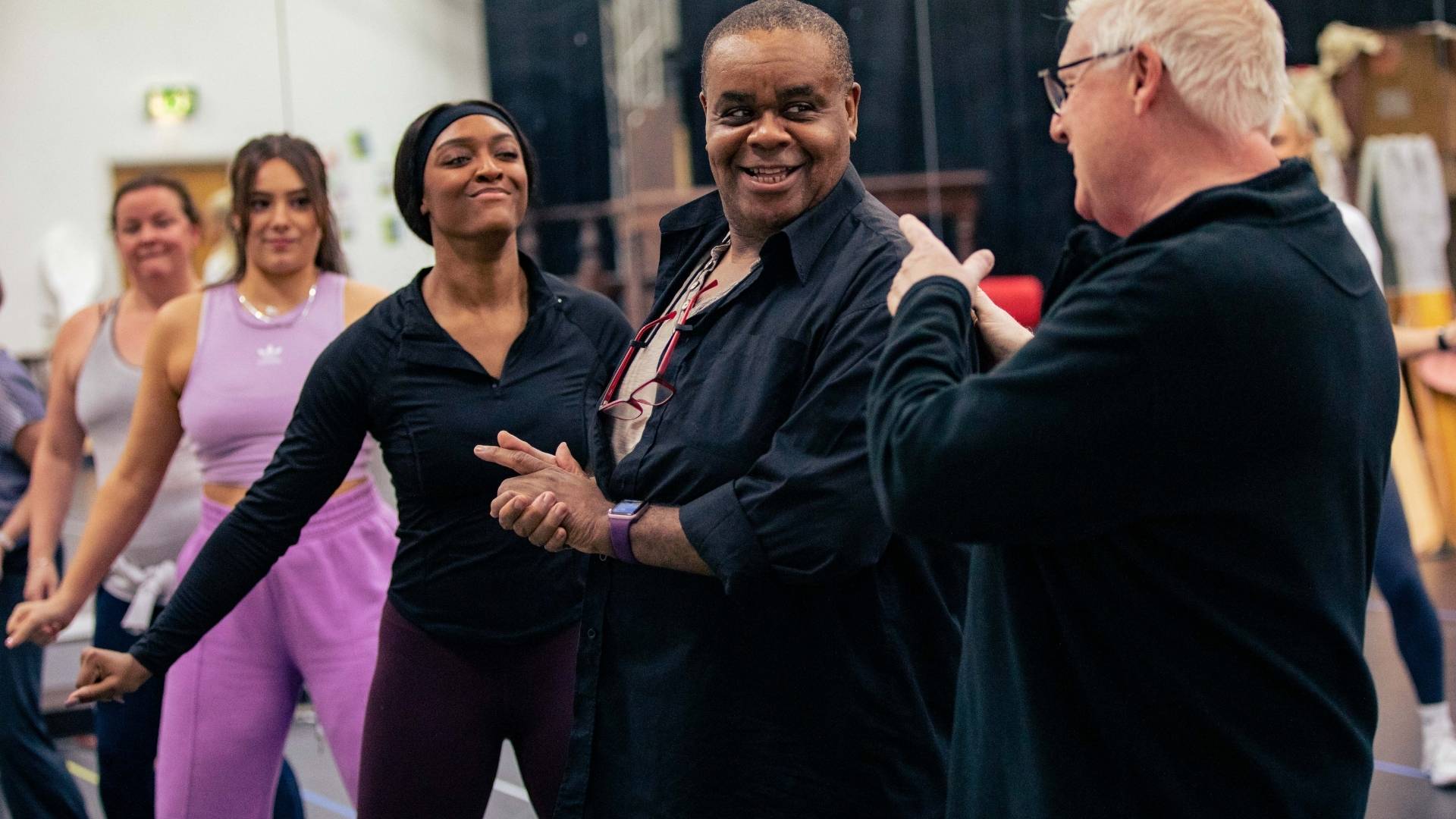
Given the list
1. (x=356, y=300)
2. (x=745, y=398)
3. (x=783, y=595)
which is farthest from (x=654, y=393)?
(x=356, y=300)

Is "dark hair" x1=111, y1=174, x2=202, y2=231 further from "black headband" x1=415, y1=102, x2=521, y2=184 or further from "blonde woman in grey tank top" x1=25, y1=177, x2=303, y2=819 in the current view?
"black headband" x1=415, y1=102, x2=521, y2=184

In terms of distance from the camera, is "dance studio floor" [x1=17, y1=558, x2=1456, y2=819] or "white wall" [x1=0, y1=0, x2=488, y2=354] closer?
"dance studio floor" [x1=17, y1=558, x2=1456, y2=819]

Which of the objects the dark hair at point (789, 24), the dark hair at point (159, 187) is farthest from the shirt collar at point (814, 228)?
the dark hair at point (159, 187)

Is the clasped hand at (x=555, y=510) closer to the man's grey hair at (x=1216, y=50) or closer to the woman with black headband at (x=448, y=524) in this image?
the woman with black headband at (x=448, y=524)

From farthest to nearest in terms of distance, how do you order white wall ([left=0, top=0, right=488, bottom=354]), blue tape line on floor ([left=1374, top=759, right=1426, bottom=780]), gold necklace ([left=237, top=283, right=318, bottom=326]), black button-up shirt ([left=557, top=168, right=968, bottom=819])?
1. white wall ([left=0, top=0, right=488, bottom=354])
2. blue tape line on floor ([left=1374, top=759, right=1426, bottom=780])
3. gold necklace ([left=237, top=283, right=318, bottom=326])
4. black button-up shirt ([left=557, top=168, right=968, bottom=819])

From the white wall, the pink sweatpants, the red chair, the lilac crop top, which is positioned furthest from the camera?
the red chair

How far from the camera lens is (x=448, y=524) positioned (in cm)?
218

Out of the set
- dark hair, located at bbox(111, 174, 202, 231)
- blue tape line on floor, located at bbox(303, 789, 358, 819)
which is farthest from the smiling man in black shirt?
blue tape line on floor, located at bbox(303, 789, 358, 819)

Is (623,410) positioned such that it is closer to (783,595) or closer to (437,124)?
(783,595)

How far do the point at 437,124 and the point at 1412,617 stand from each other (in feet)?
8.39

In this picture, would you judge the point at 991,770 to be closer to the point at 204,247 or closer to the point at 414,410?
the point at 414,410

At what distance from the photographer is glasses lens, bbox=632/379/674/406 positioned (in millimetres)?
1663

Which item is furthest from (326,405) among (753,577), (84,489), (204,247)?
(84,489)

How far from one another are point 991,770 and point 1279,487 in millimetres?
370
